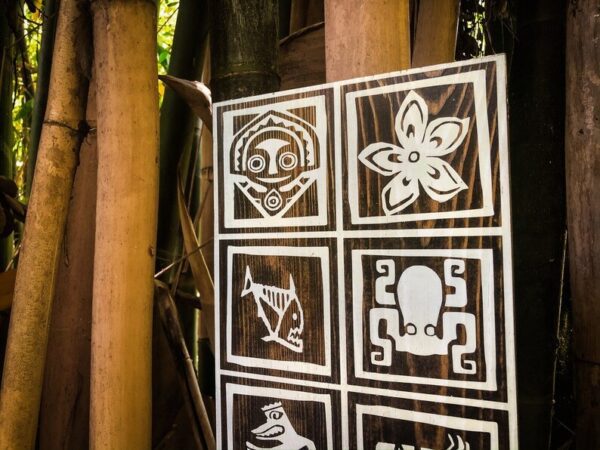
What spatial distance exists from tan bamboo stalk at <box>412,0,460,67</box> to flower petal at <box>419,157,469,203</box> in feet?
1.67

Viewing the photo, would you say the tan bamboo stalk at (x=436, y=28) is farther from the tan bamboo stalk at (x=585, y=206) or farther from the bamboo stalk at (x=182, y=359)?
the bamboo stalk at (x=182, y=359)

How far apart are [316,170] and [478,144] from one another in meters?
0.17

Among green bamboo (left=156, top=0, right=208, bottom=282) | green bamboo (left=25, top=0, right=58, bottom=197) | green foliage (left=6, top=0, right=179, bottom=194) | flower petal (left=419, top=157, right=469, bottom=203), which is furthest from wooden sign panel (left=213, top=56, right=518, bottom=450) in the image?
green foliage (left=6, top=0, right=179, bottom=194)

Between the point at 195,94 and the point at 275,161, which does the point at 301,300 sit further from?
the point at 195,94

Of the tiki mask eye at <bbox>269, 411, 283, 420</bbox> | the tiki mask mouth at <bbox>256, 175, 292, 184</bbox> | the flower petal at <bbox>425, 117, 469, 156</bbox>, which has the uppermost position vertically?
the flower petal at <bbox>425, 117, 469, 156</bbox>

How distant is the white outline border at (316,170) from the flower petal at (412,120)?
0.08m

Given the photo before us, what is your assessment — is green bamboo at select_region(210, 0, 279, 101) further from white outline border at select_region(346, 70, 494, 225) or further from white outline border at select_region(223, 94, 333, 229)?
white outline border at select_region(346, 70, 494, 225)

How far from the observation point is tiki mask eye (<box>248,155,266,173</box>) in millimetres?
683

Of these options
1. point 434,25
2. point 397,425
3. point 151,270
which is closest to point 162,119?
point 151,270

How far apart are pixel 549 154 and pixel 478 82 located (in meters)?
0.42

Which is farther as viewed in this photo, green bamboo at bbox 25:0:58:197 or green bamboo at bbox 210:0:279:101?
green bamboo at bbox 25:0:58:197

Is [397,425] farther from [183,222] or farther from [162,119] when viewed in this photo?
[162,119]

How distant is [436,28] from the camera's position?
1013 mm

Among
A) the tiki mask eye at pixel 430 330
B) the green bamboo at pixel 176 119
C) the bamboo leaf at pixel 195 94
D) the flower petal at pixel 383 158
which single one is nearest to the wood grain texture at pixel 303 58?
the bamboo leaf at pixel 195 94
